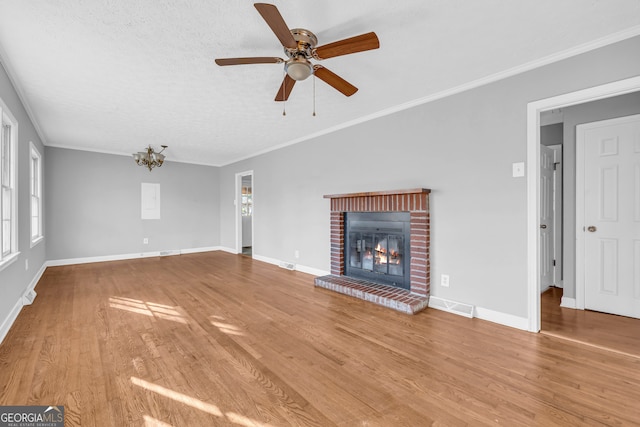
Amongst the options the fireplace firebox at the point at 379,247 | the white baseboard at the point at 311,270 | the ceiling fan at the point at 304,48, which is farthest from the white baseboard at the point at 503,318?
the ceiling fan at the point at 304,48

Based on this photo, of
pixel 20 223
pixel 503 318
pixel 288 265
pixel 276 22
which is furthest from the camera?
pixel 288 265

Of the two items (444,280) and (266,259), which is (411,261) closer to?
(444,280)

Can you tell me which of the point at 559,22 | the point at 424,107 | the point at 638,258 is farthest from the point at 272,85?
the point at 638,258

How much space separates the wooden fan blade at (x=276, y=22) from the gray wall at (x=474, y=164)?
2.11m

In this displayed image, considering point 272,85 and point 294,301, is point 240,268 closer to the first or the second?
point 294,301

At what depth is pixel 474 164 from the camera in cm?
300

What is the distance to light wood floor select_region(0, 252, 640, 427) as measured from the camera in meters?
1.58

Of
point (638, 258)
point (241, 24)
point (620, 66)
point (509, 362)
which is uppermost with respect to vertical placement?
point (241, 24)

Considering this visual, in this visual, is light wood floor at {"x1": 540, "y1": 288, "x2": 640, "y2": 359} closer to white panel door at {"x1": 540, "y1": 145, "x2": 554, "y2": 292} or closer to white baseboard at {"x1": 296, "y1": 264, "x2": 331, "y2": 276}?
white panel door at {"x1": 540, "y1": 145, "x2": 554, "y2": 292}

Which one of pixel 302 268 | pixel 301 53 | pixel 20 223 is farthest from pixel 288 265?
pixel 301 53

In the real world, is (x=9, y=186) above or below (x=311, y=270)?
above

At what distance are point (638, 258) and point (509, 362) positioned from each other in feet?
6.98

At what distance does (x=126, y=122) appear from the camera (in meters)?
4.27

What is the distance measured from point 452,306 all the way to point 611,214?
1.96m
